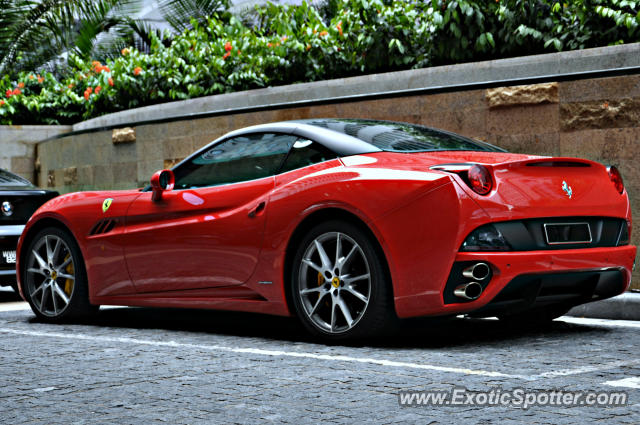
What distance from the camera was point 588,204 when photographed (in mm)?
5805

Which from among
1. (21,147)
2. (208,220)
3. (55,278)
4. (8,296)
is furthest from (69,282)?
(21,147)

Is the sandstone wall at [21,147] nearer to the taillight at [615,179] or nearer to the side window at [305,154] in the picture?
the side window at [305,154]

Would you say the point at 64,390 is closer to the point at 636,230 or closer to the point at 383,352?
the point at 383,352

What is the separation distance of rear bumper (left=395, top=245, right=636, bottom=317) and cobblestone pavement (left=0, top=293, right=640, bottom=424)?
0.26m

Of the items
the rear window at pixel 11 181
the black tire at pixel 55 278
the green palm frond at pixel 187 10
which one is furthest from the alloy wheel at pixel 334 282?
the green palm frond at pixel 187 10

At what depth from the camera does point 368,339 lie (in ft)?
19.5

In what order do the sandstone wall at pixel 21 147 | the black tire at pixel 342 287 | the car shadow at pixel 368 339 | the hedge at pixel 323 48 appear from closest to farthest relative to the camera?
the black tire at pixel 342 287 → the car shadow at pixel 368 339 → the hedge at pixel 323 48 → the sandstone wall at pixel 21 147

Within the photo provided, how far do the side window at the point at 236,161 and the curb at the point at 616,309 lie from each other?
8.60 feet

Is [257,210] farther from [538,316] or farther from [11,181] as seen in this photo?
[11,181]

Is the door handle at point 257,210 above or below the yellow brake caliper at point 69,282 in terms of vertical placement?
above

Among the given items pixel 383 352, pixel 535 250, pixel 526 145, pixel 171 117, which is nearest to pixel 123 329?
pixel 383 352

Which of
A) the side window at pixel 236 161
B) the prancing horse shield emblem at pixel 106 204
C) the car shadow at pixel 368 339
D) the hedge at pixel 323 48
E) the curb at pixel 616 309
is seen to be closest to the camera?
the car shadow at pixel 368 339

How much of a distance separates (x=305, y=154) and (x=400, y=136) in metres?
0.62

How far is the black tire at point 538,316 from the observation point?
6570 mm
